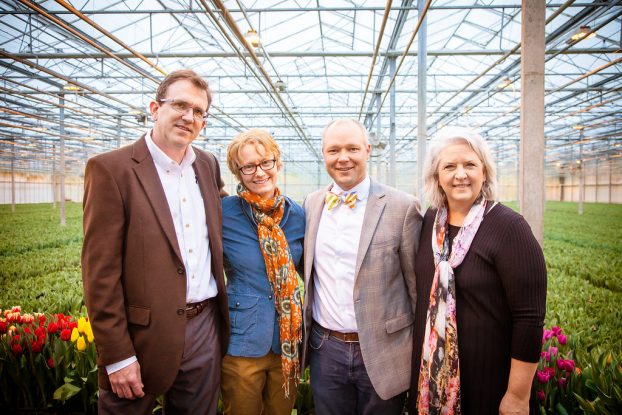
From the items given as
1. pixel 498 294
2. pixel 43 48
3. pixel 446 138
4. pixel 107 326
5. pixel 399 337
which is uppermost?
pixel 43 48

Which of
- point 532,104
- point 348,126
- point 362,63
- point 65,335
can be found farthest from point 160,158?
point 362,63

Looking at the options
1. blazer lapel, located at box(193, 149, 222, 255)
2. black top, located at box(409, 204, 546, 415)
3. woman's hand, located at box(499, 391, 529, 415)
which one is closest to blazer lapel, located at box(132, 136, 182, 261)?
blazer lapel, located at box(193, 149, 222, 255)

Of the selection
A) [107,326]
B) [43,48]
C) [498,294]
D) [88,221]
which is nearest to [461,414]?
[498,294]

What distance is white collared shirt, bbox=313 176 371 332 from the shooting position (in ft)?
5.49

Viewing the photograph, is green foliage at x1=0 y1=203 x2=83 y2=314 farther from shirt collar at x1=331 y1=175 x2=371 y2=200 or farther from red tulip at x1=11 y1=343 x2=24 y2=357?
shirt collar at x1=331 y1=175 x2=371 y2=200

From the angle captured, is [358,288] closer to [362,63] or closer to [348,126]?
[348,126]

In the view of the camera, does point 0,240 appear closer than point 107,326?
No

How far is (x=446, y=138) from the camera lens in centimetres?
149

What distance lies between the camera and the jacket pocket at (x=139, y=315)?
56.2 inches

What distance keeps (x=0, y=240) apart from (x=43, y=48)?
5.55 metres

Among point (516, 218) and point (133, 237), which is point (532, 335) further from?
point (133, 237)

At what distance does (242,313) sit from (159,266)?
0.51m

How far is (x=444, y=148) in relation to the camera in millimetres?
1493

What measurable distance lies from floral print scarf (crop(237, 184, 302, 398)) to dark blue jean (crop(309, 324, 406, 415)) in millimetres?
122
